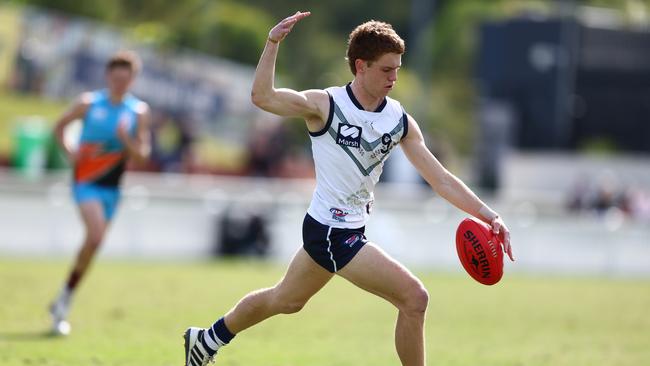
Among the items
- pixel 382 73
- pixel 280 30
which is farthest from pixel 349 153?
pixel 280 30

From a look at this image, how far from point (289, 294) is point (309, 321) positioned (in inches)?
223

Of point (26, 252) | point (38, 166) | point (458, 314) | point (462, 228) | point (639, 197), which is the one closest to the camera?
point (462, 228)

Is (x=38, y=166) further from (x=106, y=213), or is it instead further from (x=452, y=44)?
(x=452, y=44)

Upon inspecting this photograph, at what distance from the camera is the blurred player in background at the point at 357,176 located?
7.70 meters

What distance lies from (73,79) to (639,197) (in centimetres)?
1741

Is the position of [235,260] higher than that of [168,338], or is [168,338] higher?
[168,338]

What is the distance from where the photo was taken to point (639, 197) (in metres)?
31.3

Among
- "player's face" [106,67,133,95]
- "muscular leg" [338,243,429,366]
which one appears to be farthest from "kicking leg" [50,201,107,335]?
"muscular leg" [338,243,429,366]

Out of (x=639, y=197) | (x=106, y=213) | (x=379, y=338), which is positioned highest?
(x=106, y=213)

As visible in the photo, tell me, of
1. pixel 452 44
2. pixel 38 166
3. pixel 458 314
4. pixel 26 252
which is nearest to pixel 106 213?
pixel 458 314

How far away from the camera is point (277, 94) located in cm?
756

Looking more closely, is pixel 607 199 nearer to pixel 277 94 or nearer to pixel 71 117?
pixel 71 117

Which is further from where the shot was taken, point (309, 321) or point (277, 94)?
point (309, 321)

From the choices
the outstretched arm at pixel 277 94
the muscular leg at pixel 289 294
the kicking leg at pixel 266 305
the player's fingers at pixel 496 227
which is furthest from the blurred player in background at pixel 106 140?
the player's fingers at pixel 496 227
